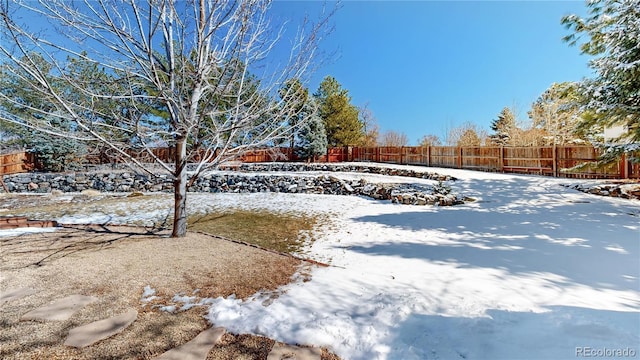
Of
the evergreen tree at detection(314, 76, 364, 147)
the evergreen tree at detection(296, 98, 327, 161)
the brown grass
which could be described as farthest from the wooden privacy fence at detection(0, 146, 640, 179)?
the evergreen tree at detection(296, 98, 327, 161)

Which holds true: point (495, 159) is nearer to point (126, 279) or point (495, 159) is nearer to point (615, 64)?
point (615, 64)

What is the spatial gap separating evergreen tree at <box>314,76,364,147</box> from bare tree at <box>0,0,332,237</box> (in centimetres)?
1912

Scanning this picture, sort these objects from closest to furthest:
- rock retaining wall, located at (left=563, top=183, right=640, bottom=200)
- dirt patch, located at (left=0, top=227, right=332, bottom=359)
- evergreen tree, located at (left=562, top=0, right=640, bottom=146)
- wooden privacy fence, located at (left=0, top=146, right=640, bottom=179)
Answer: dirt patch, located at (left=0, top=227, right=332, bottom=359), evergreen tree, located at (left=562, top=0, right=640, bottom=146), rock retaining wall, located at (left=563, top=183, right=640, bottom=200), wooden privacy fence, located at (left=0, top=146, right=640, bottom=179)

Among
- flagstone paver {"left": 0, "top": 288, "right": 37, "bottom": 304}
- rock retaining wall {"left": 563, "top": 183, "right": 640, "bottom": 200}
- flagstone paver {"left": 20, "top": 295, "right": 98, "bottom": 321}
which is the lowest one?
flagstone paver {"left": 20, "top": 295, "right": 98, "bottom": 321}

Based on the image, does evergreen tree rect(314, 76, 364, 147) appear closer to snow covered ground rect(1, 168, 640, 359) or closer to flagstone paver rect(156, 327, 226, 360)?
snow covered ground rect(1, 168, 640, 359)

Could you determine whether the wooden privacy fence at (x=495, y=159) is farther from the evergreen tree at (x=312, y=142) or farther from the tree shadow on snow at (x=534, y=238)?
the evergreen tree at (x=312, y=142)

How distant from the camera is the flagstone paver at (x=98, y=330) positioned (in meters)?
1.82

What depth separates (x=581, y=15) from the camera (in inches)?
264

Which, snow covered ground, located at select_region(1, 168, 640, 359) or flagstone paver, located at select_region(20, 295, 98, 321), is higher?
flagstone paver, located at select_region(20, 295, 98, 321)

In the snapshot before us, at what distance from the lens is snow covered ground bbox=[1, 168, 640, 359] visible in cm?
186

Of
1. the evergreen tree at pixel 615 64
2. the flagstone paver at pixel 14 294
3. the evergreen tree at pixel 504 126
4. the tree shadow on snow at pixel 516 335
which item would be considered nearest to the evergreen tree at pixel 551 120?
the evergreen tree at pixel 504 126

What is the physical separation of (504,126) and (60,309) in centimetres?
2990

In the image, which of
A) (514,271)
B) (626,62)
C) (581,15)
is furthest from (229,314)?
(581,15)

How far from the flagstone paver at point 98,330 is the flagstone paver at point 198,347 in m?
0.53
